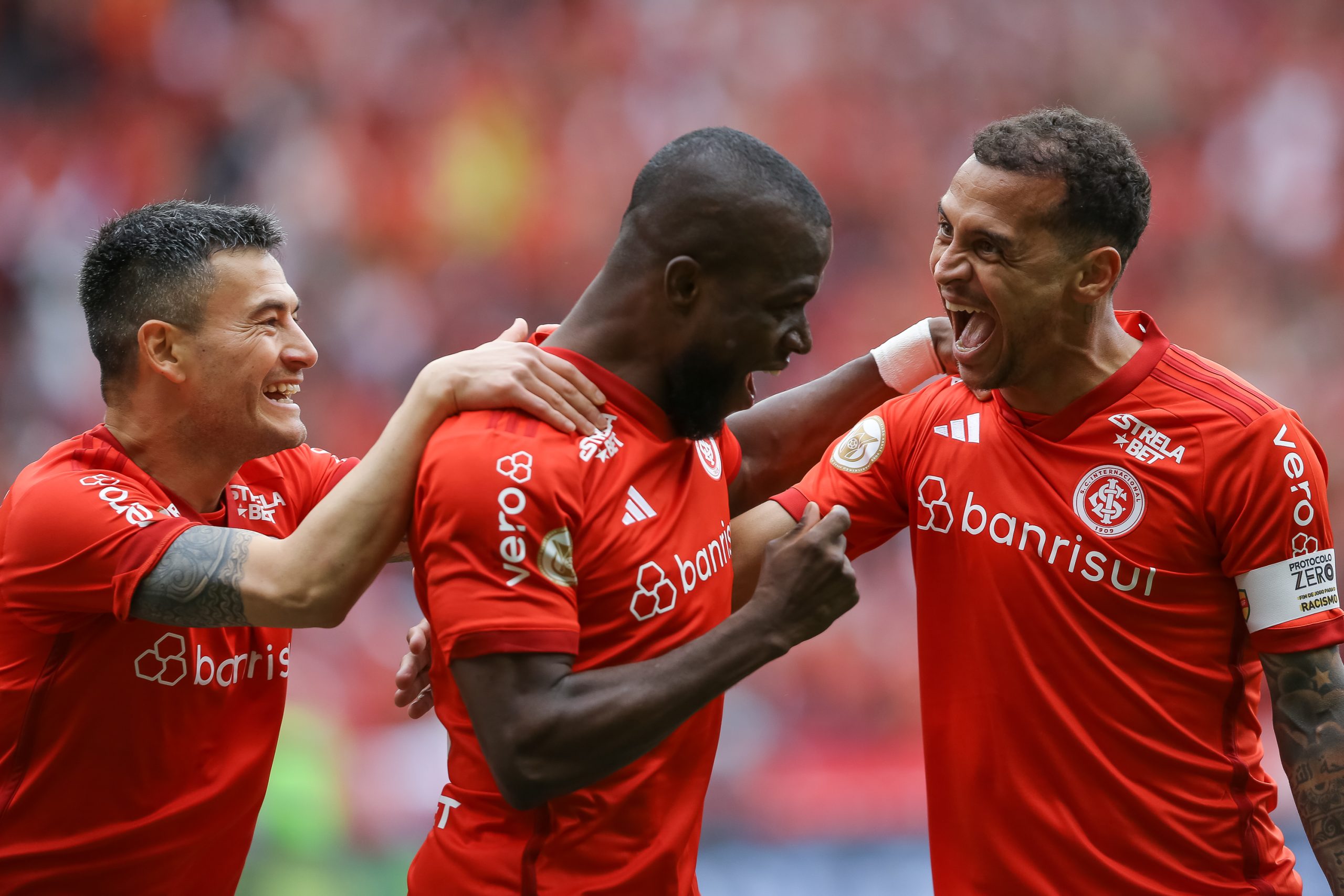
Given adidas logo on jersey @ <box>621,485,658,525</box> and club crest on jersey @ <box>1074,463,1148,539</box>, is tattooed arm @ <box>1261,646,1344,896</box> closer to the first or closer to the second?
club crest on jersey @ <box>1074,463,1148,539</box>

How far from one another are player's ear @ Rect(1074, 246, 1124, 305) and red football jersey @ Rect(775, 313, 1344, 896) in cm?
20

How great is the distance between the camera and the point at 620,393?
254 centimetres

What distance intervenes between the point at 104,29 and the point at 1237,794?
8399 millimetres

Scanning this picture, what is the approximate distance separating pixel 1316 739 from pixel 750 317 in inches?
62.0

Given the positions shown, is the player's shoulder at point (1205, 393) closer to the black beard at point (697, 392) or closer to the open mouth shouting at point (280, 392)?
the black beard at point (697, 392)

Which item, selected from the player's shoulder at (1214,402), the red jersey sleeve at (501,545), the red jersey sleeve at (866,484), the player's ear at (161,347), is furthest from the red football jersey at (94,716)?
the player's shoulder at (1214,402)

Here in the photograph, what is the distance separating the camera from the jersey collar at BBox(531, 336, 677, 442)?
2537 mm

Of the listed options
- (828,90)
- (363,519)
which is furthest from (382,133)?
(363,519)

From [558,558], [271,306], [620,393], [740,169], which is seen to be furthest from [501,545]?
[271,306]

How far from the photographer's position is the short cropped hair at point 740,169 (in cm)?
244

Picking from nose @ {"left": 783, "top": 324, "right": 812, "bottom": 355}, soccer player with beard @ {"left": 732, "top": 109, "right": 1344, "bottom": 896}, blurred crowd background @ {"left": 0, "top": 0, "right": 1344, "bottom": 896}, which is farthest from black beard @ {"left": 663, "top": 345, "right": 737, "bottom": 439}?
blurred crowd background @ {"left": 0, "top": 0, "right": 1344, "bottom": 896}

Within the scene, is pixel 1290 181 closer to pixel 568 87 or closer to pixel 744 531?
pixel 568 87

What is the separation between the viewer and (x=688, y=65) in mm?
8766

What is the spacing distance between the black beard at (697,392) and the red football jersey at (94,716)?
1.14m
